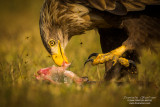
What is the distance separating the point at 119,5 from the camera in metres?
3.58

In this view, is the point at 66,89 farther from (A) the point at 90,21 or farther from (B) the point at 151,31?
(B) the point at 151,31

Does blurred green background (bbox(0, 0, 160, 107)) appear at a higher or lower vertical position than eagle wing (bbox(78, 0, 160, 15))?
lower

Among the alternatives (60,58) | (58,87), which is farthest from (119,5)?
(58,87)

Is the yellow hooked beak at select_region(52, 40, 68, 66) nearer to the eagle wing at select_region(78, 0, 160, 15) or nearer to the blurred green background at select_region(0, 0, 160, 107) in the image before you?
the blurred green background at select_region(0, 0, 160, 107)

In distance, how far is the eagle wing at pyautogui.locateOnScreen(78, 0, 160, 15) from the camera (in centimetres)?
353

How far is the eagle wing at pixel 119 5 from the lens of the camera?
3525 mm

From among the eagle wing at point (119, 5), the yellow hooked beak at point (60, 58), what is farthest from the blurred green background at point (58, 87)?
the eagle wing at point (119, 5)

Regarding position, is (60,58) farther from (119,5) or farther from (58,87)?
(119,5)

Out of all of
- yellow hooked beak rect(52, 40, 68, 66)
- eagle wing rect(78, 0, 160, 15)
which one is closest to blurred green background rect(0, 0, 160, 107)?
yellow hooked beak rect(52, 40, 68, 66)

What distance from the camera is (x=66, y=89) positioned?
123 inches

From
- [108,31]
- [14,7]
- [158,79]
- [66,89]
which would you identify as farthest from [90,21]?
[14,7]

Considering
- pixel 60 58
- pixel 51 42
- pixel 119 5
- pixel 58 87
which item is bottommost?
pixel 58 87

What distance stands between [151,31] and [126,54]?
1.97 ft

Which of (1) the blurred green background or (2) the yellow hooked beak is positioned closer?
(1) the blurred green background
